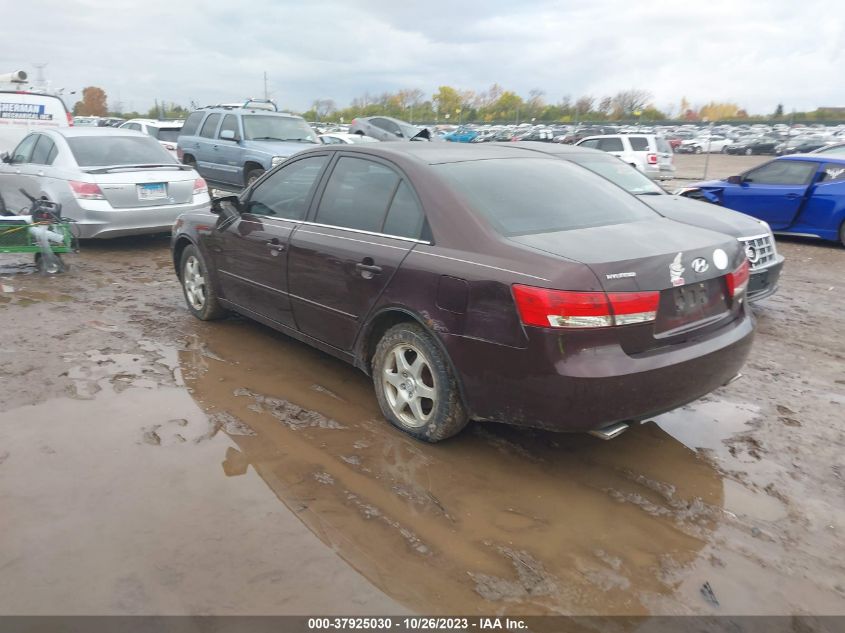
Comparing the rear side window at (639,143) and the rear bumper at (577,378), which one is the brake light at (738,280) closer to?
the rear bumper at (577,378)

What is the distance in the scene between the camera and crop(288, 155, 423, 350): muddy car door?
385cm

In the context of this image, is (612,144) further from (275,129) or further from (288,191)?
(288,191)

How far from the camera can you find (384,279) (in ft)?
12.5

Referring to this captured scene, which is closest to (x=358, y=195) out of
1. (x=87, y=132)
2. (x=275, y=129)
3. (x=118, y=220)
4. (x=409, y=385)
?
(x=409, y=385)

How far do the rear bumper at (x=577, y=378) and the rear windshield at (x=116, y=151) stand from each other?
24.4 ft

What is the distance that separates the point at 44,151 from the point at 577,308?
895 cm

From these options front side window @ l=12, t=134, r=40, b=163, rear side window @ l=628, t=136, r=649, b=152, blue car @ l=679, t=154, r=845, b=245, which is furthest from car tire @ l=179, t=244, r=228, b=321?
rear side window @ l=628, t=136, r=649, b=152

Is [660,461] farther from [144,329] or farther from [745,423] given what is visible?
[144,329]

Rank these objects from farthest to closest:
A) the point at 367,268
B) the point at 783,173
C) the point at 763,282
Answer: the point at 783,173 → the point at 763,282 → the point at 367,268

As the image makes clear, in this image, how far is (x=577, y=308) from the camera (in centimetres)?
300

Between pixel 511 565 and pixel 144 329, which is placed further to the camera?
pixel 144 329

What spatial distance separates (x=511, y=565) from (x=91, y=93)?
93.1m

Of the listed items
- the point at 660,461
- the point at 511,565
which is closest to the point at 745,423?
the point at 660,461

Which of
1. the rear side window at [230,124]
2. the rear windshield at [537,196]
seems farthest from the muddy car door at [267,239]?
the rear side window at [230,124]
